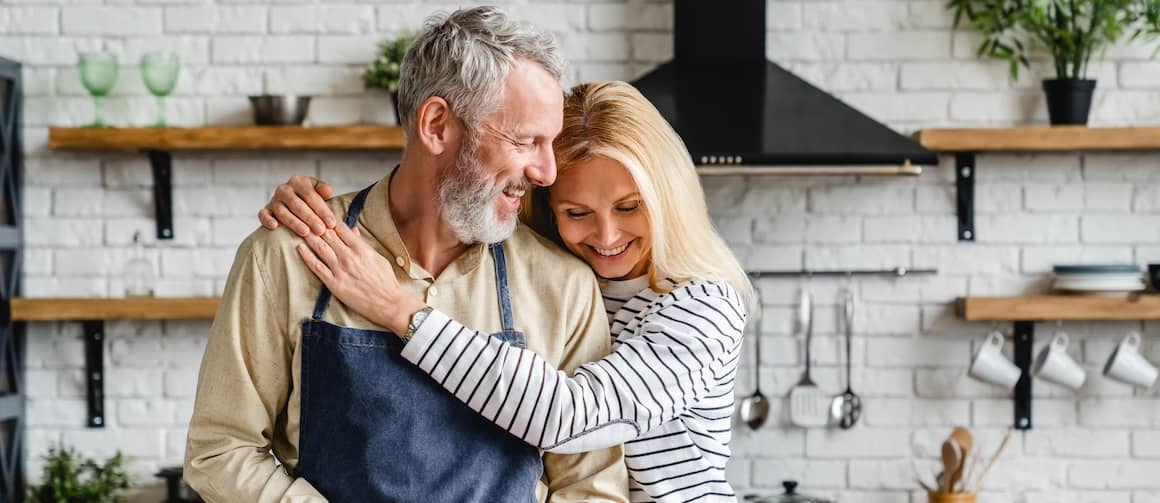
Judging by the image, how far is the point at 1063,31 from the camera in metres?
3.51

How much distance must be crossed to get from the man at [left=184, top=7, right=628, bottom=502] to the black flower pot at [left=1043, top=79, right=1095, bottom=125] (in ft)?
7.56

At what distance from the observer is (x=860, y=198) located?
147 inches

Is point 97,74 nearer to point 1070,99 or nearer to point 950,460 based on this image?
point 950,460

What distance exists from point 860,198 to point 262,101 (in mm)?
1813

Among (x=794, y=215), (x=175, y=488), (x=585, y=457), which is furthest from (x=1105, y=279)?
(x=175, y=488)

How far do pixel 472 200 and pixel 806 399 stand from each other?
226cm

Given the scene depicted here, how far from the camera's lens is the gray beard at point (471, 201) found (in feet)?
5.60

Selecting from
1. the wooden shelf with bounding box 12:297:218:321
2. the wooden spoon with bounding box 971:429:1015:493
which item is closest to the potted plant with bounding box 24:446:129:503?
the wooden shelf with bounding box 12:297:218:321

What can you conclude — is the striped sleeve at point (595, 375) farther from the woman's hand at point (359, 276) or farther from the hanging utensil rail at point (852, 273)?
the hanging utensil rail at point (852, 273)

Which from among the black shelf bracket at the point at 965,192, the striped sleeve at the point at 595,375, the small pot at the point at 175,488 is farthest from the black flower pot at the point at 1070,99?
the small pot at the point at 175,488

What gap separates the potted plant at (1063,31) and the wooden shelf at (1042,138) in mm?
89

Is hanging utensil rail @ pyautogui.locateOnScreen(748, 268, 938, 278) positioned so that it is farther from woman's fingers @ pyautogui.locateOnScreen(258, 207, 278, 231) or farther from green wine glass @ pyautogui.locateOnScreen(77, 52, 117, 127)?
woman's fingers @ pyautogui.locateOnScreen(258, 207, 278, 231)

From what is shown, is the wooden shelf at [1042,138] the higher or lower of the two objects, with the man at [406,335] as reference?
higher

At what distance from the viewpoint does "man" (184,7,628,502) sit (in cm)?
167
